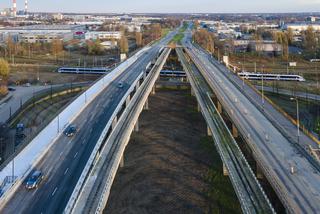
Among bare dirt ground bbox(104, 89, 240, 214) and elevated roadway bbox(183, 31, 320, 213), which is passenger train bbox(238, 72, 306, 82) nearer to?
bare dirt ground bbox(104, 89, 240, 214)

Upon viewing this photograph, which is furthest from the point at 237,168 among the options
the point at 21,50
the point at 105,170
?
the point at 21,50

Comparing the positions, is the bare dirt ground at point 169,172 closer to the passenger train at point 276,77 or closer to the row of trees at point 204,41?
the passenger train at point 276,77

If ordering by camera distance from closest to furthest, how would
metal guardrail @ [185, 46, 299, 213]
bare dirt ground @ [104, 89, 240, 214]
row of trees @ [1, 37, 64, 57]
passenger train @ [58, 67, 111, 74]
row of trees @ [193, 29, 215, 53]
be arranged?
metal guardrail @ [185, 46, 299, 213], bare dirt ground @ [104, 89, 240, 214], passenger train @ [58, 67, 111, 74], row of trees @ [193, 29, 215, 53], row of trees @ [1, 37, 64, 57]

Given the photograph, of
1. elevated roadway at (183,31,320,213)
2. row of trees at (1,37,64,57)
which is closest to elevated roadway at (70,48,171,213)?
elevated roadway at (183,31,320,213)

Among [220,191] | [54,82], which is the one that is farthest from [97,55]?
[220,191]

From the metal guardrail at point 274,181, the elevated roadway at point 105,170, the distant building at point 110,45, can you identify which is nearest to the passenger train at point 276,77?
the elevated roadway at point 105,170

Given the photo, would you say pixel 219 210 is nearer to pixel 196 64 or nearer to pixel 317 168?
pixel 317 168
